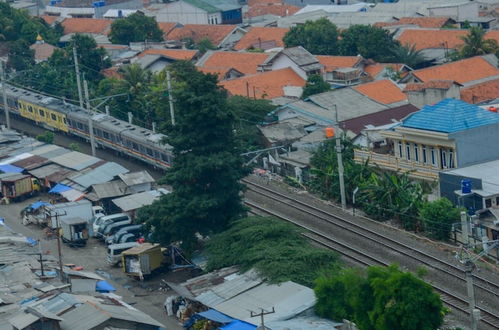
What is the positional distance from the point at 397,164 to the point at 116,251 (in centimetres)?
1184

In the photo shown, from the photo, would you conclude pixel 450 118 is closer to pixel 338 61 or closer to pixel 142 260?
pixel 142 260

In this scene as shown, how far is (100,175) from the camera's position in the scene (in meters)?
47.8

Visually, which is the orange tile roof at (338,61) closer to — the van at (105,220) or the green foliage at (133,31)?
the green foliage at (133,31)

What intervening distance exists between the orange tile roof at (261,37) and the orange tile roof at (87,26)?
1303cm

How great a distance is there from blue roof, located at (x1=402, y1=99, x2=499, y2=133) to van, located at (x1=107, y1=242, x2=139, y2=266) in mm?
12060

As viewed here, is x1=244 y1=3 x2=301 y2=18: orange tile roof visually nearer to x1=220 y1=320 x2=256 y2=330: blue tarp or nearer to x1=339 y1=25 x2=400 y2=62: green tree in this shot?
x1=339 y1=25 x2=400 y2=62: green tree

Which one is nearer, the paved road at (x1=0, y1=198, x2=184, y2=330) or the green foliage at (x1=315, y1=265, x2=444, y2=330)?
the green foliage at (x1=315, y1=265, x2=444, y2=330)

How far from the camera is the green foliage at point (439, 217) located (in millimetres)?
37531

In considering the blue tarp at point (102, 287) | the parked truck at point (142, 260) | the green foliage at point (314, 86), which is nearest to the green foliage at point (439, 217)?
the parked truck at point (142, 260)

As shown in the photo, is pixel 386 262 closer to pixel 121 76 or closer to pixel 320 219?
pixel 320 219

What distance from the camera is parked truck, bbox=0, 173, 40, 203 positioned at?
1930 inches

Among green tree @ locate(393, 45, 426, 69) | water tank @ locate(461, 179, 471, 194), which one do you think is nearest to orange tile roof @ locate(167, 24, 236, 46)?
green tree @ locate(393, 45, 426, 69)

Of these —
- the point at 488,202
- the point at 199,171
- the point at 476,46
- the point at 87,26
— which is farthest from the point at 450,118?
the point at 87,26

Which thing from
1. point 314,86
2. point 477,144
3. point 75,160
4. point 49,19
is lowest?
point 75,160
